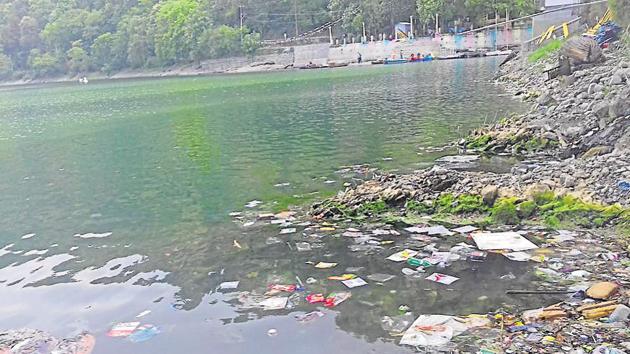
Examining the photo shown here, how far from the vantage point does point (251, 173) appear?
17812 mm

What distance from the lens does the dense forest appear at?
102 meters

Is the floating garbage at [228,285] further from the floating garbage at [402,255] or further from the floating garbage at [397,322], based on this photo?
the floating garbage at [397,322]

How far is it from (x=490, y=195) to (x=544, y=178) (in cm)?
160

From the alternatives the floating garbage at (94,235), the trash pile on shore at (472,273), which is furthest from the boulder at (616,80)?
the floating garbage at (94,235)

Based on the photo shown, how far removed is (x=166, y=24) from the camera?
124375 mm

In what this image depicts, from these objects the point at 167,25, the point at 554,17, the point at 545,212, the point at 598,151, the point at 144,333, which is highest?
the point at 167,25

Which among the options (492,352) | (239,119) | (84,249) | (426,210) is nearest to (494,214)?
(426,210)

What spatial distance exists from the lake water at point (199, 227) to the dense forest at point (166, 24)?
73.4 meters

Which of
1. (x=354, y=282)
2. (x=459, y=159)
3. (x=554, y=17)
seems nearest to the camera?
(x=354, y=282)

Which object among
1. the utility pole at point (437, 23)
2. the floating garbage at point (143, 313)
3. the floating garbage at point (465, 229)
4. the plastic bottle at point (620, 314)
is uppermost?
the utility pole at point (437, 23)

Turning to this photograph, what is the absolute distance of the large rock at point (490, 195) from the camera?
11.0 m

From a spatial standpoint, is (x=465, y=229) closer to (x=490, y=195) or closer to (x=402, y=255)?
(x=490, y=195)

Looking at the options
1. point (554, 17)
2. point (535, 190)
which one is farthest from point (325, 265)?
point (554, 17)

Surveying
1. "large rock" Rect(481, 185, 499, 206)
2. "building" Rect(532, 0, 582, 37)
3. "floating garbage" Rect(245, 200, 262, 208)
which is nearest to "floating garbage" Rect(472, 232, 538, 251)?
"large rock" Rect(481, 185, 499, 206)
